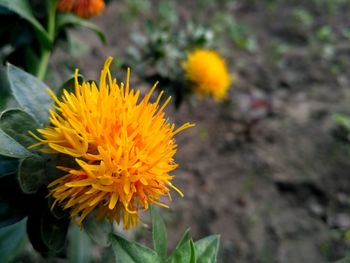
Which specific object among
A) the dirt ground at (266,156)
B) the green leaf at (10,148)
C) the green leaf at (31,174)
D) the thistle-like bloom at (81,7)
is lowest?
the dirt ground at (266,156)

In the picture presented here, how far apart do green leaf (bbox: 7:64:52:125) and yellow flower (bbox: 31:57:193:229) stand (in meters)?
0.16

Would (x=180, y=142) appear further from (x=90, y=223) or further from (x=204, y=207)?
(x=90, y=223)

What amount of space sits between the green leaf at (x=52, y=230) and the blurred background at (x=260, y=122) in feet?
3.01

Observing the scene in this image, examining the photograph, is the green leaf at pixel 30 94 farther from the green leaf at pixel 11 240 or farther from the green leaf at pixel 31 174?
the green leaf at pixel 11 240

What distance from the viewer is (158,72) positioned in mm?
2012

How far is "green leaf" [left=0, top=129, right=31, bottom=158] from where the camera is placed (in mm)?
853

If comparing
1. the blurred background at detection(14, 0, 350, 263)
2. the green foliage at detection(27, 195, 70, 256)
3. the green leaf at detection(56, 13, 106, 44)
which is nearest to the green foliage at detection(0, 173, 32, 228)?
the green foliage at detection(27, 195, 70, 256)

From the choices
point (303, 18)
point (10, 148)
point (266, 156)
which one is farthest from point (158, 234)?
point (303, 18)

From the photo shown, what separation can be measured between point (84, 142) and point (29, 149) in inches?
6.6

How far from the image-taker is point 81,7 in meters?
1.41

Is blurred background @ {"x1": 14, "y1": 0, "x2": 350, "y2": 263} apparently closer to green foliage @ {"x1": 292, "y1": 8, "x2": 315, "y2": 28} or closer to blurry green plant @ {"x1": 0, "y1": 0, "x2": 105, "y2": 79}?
green foliage @ {"x1": 292, "y1": 8, "x2": 315, "y2": 28}

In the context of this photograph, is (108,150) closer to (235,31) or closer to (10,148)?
(10,148)

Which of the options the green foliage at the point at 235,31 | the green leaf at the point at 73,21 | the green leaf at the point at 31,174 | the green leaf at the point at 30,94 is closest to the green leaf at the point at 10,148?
the green leaf at the point at 31,174

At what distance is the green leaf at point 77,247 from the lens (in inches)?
60.7
